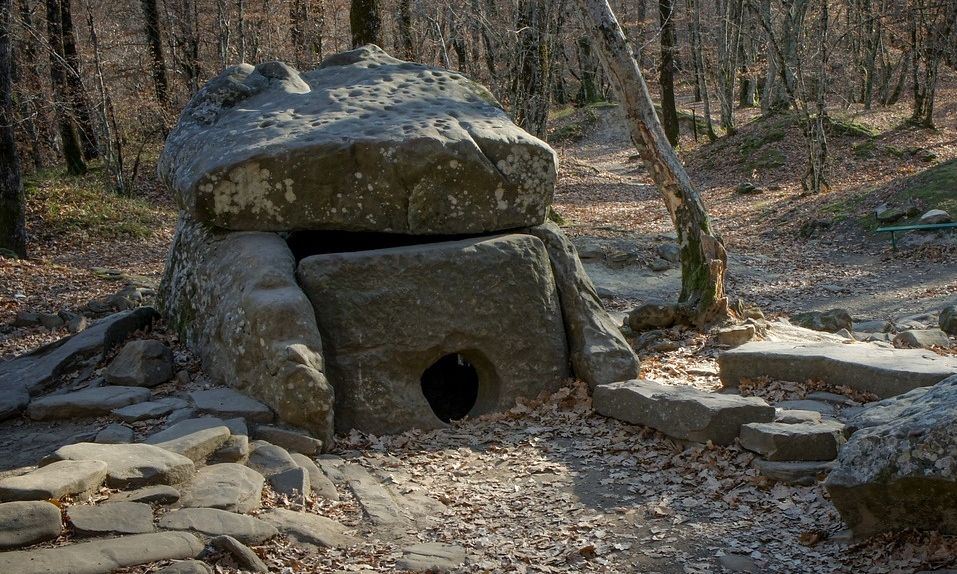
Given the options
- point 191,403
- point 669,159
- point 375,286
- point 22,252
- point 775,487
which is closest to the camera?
point 775,487

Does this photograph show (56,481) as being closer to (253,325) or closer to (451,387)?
(253,325)

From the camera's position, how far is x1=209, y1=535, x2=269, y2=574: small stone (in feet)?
14.1

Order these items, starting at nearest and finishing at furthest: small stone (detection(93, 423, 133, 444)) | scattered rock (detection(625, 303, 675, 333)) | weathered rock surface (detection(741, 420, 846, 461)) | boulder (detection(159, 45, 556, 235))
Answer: weathered rock surface (detection(741, 420, 846, 461)) → small stone (detection(93, 423, 133, 444)) → boulder (detection(159, 45, 556, 235)) → scattered rock (detection(625, 303, 675, 333))

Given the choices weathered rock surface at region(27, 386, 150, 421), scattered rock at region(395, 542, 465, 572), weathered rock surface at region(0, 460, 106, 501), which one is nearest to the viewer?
weathered rock surface at region(0, 460, 106, 501)

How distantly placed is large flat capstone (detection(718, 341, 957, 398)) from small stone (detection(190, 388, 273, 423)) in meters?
3.74

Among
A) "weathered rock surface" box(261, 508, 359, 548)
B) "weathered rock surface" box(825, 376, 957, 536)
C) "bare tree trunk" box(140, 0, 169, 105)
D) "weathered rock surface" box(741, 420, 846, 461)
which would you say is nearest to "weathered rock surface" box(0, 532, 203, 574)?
"weathered rock surface" box(261, 508, 359, 548)

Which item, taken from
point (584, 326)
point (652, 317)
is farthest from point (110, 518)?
point (652, 317)

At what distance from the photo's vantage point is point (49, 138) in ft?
72.4

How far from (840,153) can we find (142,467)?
20.3 m

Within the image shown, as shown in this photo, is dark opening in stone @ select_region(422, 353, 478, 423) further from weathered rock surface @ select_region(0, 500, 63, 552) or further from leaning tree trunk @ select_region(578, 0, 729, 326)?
weathered rock surface @ select_region(0, 500, 63, 552)

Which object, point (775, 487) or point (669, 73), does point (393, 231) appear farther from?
point (669, 73)

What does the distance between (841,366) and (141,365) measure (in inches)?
210

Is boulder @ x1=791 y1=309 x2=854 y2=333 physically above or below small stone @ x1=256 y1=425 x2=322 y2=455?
below

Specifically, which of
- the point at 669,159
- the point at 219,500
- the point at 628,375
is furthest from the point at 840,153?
the point at 219,500
